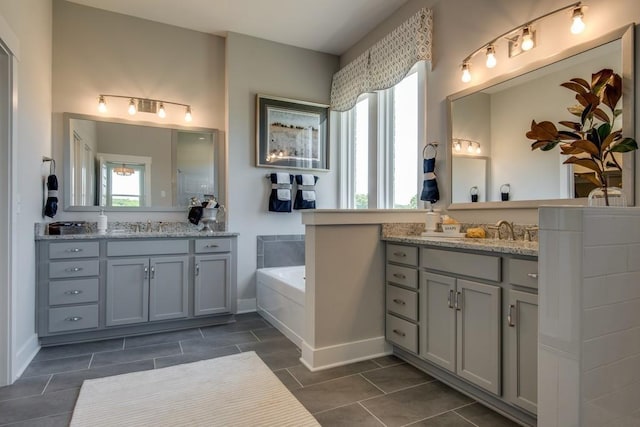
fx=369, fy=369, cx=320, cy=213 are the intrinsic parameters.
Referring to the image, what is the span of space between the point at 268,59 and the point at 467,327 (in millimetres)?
3433

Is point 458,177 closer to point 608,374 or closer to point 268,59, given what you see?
point 608,374

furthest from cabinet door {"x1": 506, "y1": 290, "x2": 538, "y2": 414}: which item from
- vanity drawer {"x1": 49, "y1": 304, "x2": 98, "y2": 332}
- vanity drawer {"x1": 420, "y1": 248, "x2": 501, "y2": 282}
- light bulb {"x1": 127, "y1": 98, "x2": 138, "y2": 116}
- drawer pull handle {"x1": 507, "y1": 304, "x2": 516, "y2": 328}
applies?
light bulb {"x1": 127, "y1": 98, "x2": 138, "y2": 116}

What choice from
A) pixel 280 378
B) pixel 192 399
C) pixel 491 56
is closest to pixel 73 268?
pixel 192 399

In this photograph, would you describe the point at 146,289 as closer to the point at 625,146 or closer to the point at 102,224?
the point at 102,224

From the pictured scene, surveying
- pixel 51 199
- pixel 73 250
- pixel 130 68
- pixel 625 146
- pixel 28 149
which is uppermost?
pixel 130 68

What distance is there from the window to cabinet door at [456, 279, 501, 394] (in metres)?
1.43

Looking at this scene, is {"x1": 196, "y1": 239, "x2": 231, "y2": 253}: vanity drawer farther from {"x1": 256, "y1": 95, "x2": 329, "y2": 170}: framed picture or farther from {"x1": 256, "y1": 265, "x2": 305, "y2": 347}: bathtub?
{"x1": 256, "y1": 95, "x2": 329, "y2": 170}: framed picture

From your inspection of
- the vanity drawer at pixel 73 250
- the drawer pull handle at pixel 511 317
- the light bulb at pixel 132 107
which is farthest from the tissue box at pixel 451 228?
the light bulb at pixel 132 107

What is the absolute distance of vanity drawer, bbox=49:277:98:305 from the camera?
9.62 ft

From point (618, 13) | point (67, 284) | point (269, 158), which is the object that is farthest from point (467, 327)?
point (67, 284)

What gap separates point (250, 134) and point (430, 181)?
2.05 m

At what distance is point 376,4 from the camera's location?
337cm

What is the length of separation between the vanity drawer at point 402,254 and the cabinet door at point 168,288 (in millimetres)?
1872

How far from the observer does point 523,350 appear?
180 centimetres
